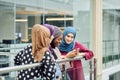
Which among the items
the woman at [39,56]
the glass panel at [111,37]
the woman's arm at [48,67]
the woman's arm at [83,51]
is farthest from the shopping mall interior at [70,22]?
the woman's arm at [48,67]

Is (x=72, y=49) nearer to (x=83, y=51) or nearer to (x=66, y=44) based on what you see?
(x=66, y=44)

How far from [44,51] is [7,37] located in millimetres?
8293

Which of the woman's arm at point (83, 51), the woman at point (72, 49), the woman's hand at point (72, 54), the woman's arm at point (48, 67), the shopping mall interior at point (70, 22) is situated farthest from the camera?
the shopping mall interior at point (70, 22)

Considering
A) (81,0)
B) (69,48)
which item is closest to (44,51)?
(69,48)

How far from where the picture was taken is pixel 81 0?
14.8 meters

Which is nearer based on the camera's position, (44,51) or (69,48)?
(44,51)

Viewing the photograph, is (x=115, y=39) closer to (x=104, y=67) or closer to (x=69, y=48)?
(x=104, y=67)

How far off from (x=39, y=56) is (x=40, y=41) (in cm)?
13

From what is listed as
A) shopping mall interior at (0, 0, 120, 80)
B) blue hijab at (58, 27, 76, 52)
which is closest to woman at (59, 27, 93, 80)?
blue hijab at (58, 27, 76, 52)

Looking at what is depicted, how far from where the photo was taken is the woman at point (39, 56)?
3.18 m

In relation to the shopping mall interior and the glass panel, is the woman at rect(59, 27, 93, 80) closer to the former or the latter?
the shopping mall interior

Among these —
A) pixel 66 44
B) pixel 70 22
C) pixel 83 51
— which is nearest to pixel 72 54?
pixel 66 44

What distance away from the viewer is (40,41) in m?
3.24

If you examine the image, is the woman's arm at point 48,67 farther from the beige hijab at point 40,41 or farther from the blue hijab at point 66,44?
the blue hijab at point 66,44
